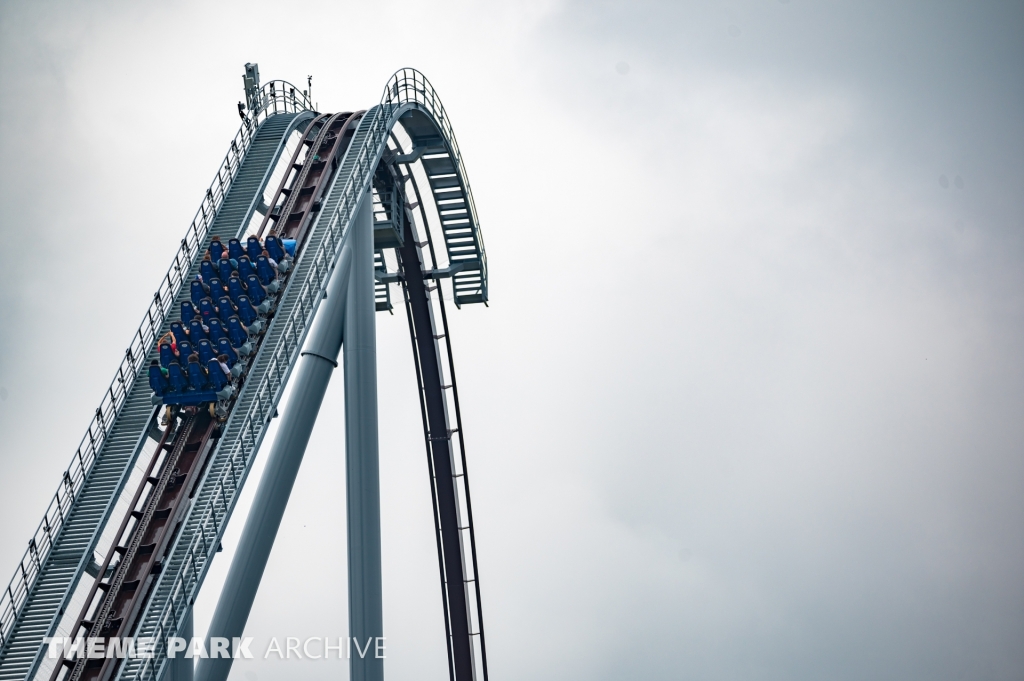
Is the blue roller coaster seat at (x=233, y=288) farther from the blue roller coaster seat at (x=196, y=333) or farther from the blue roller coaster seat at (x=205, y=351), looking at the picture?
the blue roller coaster seat at (x=205, y=351)

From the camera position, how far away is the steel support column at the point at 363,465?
1848 centimetres

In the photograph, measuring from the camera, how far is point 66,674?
1457cm

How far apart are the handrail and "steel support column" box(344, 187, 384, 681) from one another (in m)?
0.70

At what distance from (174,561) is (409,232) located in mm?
12133

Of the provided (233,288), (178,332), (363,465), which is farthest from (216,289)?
(363,465)

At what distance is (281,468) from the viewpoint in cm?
1783

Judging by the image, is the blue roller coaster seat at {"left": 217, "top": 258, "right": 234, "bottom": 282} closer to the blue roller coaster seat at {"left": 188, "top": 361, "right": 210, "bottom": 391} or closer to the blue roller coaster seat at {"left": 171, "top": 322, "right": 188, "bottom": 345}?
the blue roller coaster seat at {"left": 171, "top": 322, "right": 188, "bottom": 345}

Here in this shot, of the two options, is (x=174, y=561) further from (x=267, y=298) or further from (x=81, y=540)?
(x=267, y=298)

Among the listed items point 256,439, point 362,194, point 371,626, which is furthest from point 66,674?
point 362,194

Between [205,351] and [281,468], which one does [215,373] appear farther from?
[281,468]

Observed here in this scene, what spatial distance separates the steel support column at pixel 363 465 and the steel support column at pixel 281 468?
0.82 ft

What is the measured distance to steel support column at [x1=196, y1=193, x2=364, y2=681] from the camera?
1661cm

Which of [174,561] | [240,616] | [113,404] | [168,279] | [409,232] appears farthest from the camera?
[409,232]

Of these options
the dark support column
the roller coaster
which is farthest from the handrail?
the dark support column
